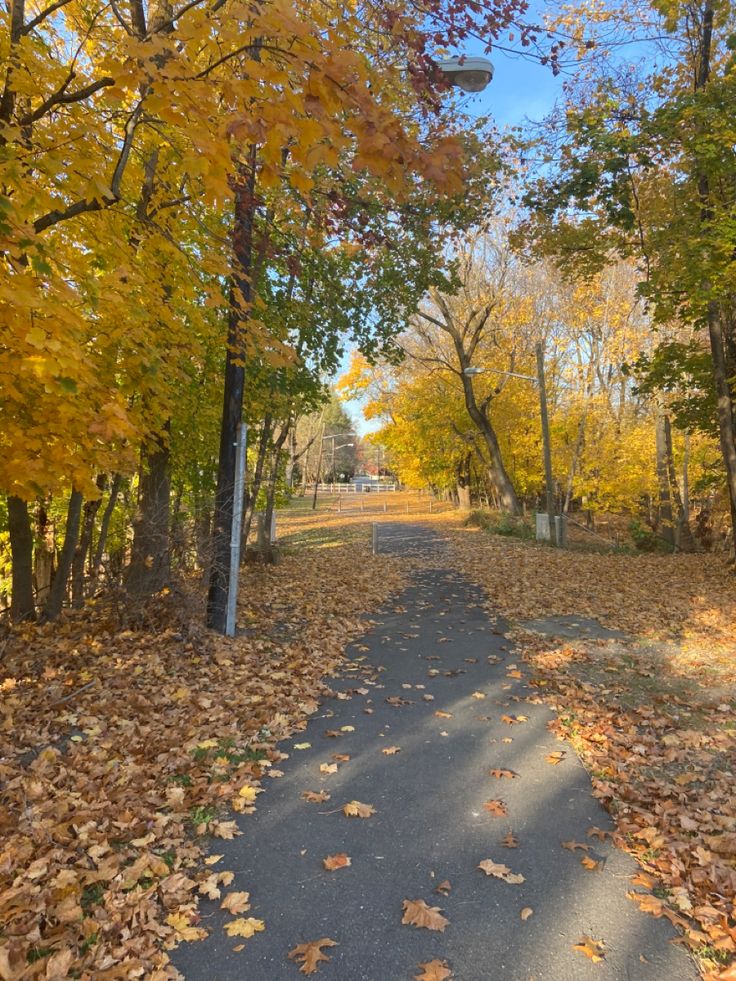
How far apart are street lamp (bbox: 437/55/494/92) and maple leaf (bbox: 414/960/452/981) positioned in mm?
7001

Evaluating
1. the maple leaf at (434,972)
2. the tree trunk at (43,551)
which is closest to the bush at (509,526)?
the tree trunk at (43,551)

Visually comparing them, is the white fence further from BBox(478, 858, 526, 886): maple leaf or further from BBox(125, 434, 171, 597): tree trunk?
BBox(478, 858, 526, 886): maple leaf

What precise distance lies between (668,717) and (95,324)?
6380 millimetres

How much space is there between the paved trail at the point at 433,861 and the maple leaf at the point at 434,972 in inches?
1.3

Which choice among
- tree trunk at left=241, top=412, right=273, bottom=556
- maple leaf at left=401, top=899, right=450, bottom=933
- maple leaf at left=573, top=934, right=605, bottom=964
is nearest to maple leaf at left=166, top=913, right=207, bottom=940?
maple leaf at left=401, top=899, right=450, bottom=933

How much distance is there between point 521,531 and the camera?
854 inches

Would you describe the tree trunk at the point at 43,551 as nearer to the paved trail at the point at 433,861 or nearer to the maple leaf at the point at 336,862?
the paved trail at the point at 433,861

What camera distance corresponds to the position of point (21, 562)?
25.0 ft

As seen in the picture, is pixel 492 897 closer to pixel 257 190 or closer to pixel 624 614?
pixel 624 614

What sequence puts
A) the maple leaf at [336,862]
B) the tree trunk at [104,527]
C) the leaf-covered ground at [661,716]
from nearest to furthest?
the leaf-covered ground at [661,716] → the maple leaf at [336,862] → the tree trunk at [104,527]

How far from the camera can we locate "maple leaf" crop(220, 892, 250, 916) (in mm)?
2961

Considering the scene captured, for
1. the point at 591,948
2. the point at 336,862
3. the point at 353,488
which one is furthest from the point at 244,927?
the point at 353,488

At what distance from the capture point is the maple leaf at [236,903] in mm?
2961

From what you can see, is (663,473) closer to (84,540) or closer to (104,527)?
(104,527)
